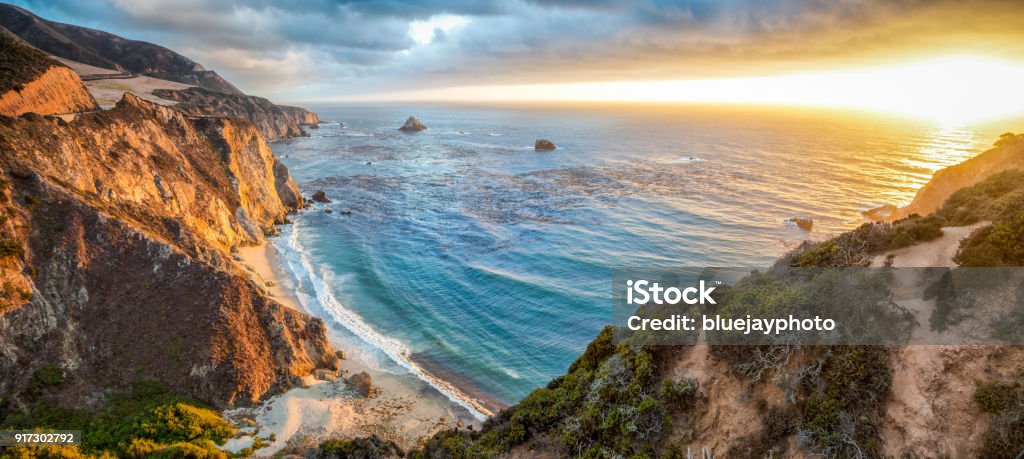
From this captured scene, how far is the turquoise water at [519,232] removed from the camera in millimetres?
32156

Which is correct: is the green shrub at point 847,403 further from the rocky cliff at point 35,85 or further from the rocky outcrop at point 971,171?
the rocky cliff at point 35,85

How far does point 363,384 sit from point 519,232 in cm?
3076

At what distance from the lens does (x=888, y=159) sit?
103125 millimetres

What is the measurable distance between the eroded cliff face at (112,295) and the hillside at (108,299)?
5cm

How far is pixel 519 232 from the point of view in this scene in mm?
53625

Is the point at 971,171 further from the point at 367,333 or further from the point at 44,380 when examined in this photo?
the point at 44,380

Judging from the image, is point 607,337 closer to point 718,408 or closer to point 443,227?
point 718,408

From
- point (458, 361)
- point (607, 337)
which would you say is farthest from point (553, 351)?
point (607, 337)

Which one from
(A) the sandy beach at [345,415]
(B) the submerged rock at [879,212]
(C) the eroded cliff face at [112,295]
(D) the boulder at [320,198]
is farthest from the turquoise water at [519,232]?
(C) the eroded cliff face at [112,295]

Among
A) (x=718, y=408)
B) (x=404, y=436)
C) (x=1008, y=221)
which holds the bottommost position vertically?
(x=404, y=436)

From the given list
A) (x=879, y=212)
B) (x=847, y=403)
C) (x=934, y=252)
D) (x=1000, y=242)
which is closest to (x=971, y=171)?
(x=934, y=252)

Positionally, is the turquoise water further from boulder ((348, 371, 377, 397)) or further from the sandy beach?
boulder ((348, 371, 377, 397))

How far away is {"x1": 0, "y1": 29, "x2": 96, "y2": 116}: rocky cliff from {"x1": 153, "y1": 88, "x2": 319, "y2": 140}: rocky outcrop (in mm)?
41098

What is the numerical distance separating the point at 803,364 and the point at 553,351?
21489mm
